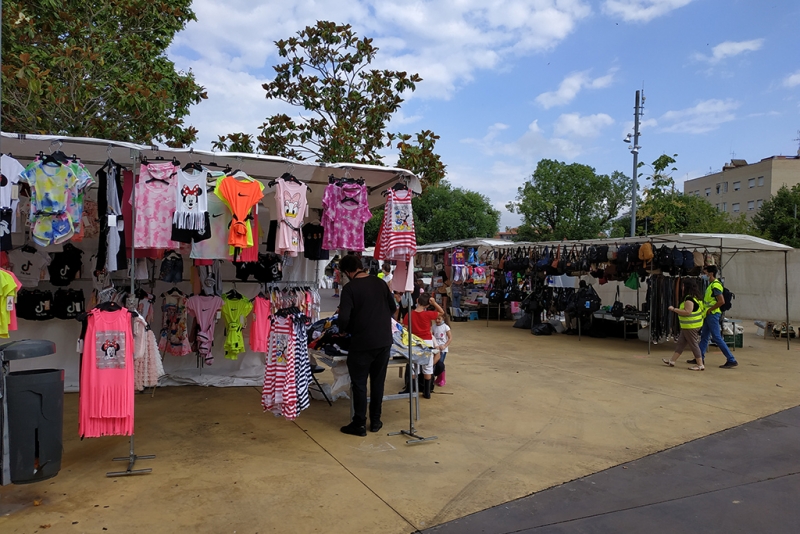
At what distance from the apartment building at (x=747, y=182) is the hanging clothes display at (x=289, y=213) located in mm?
52734

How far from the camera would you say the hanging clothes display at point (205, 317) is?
685cm

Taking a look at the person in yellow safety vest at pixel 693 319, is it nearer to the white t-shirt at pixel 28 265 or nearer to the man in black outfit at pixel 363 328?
the man in black outfit at pixel 363 328

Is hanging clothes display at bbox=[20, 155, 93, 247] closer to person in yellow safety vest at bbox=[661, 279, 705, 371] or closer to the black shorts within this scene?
the black shorts

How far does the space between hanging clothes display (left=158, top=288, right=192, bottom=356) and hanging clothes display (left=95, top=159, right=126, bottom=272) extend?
6.14ft

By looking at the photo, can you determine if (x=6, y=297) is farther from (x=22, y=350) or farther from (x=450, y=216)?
(x=450, y=216)

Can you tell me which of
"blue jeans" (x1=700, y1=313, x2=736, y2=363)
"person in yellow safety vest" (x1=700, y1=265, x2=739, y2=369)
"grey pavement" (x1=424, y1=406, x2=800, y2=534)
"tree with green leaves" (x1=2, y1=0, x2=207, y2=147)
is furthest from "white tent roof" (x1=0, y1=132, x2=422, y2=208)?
"blue jeans" (x1=700, y1=313, x2=736, y2=363)

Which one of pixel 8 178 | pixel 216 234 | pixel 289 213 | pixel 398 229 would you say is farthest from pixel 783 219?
pixel 8 178

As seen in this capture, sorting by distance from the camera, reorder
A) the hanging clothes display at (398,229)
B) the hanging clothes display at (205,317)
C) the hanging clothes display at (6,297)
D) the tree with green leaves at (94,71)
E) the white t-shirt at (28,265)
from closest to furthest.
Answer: the hanging clothes display at (6,297)
the hanging clothes display at (398,229)
the white t-shirt at (28,265)
the hanging clothes display at (205,317)
the tree with green leaves at (94,71)

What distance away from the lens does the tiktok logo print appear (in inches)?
169

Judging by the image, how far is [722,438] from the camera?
217 inches

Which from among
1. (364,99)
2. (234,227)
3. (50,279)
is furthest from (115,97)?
(234,227)

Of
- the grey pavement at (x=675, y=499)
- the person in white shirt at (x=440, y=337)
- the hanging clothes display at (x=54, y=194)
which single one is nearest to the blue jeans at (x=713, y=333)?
the grey pavement at (x=675, y=499)

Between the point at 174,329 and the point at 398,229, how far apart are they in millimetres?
3264

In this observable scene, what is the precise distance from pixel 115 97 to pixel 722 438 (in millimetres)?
9452
